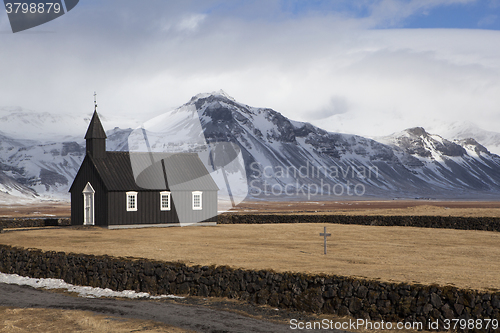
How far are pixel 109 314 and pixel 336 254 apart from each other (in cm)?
1288

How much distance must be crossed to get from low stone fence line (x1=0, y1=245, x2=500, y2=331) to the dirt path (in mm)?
1534

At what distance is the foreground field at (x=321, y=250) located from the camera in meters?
19.4

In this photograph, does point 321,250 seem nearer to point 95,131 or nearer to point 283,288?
point 283,288

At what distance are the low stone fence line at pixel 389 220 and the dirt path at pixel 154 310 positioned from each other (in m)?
35.4

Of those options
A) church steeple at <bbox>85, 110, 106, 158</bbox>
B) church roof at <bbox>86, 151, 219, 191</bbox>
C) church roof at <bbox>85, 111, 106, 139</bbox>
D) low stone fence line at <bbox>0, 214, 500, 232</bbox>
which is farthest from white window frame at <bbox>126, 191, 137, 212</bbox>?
low stone fence line at <bbox>0, 214, 500, 232</bbox>

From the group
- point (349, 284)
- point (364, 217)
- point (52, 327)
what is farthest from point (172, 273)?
A: point (364, 217)

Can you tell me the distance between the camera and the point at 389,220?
170ft

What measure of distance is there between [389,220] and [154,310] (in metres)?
38.8

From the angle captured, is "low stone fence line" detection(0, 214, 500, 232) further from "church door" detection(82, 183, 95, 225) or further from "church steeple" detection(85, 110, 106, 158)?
"church steeple" detection(85, 110, 106, 158)

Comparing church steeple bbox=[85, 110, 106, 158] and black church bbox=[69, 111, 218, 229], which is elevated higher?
church steeple bbox=[85, 110, 106, 158]

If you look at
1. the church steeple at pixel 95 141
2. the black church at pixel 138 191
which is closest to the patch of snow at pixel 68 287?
the black church at pixel 138 191

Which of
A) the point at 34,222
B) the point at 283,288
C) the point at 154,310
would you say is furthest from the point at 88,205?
the point at 283,288

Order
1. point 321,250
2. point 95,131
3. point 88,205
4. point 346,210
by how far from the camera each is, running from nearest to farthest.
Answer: point 321,250, point 88,205, point 95,131, point 346,210

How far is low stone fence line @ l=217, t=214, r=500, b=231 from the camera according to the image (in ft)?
149
